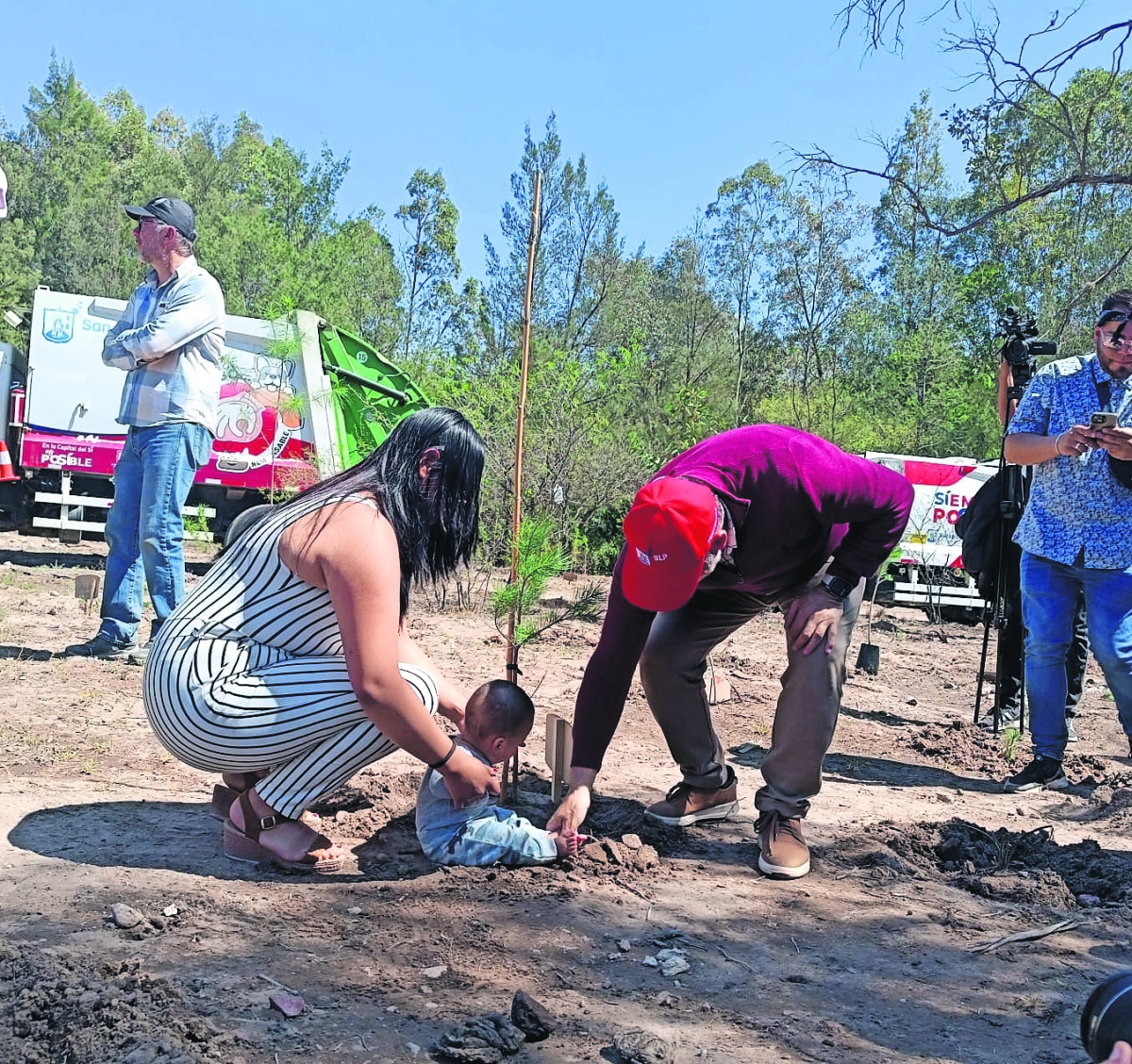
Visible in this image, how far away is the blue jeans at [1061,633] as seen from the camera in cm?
401

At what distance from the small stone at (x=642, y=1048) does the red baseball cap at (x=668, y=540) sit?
3.17ft

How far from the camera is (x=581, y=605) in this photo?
3537mm

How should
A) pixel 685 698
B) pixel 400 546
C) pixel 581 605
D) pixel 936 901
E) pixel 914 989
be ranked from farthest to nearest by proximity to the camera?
pixel 581 605 → pixel 685 698 → pixel 936 901 → pixel 400 546 → pixel 914 989

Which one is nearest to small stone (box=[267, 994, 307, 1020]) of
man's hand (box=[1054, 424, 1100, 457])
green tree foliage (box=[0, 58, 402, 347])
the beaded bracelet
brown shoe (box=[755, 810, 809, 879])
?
the beaded bracelet

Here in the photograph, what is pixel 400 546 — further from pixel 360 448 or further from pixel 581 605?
pixel 360 448

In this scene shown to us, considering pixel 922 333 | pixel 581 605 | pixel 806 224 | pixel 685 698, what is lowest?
pixel 685 698

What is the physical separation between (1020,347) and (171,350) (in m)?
4.13

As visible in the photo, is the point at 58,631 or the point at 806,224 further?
the point at 806,224

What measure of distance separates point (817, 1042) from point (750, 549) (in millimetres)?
1255

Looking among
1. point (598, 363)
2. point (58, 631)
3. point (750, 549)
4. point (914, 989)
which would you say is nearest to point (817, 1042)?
point (914, 989)

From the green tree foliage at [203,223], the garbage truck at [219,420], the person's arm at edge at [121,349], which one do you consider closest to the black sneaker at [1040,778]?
the person's arm at edge at [121,349]

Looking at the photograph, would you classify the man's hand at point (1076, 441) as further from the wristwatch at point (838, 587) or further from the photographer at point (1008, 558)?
the wristwatch at point (838, 587)

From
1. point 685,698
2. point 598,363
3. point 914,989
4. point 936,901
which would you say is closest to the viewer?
point 914,989

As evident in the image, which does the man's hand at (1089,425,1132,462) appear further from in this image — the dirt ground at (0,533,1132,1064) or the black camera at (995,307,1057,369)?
the dirt ground at (0,533,1132,1064)
